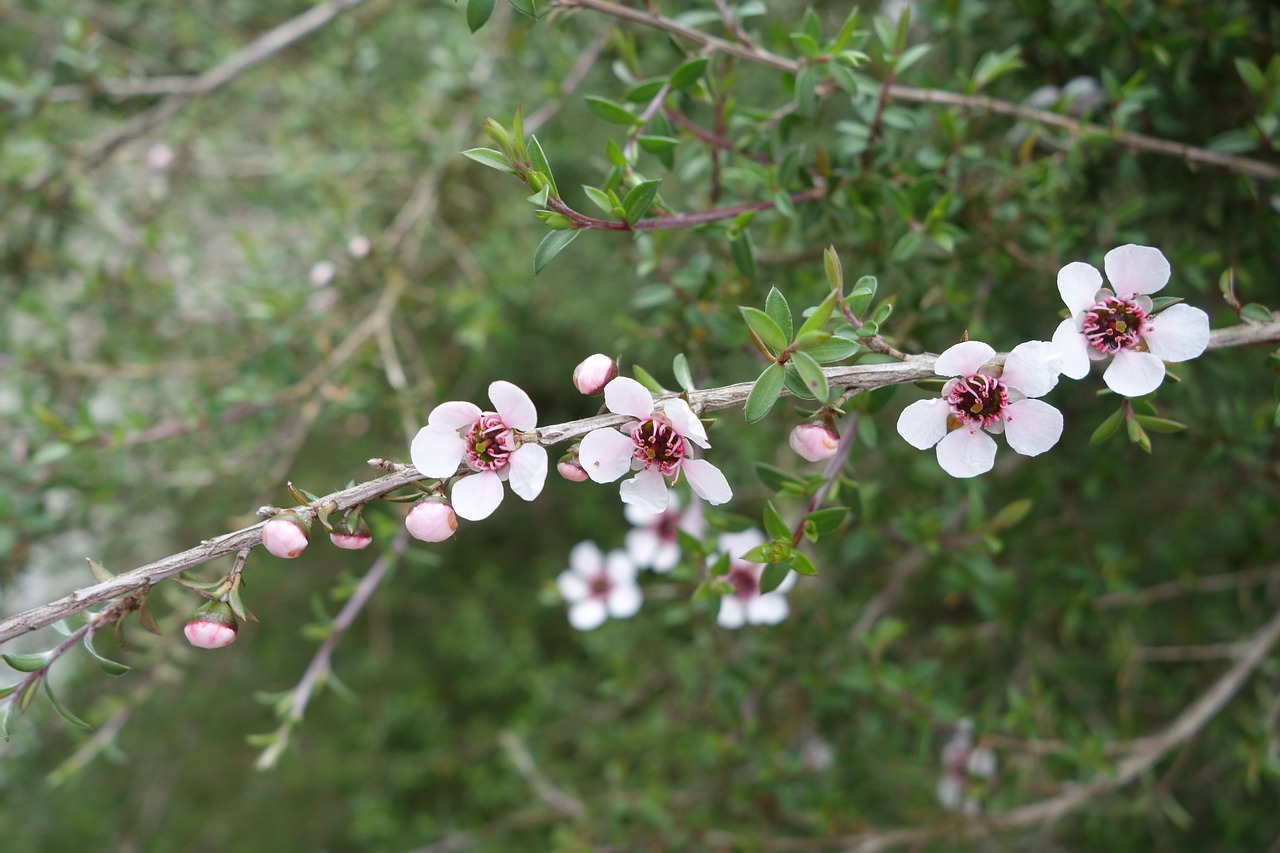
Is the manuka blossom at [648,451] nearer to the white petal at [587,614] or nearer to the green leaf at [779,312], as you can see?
the green leaf at [779,312]

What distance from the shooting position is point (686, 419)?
880 mm

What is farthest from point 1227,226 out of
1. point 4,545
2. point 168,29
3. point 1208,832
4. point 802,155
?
point 168,29

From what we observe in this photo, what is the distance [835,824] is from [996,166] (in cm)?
144

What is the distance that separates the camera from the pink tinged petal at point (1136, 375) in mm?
927

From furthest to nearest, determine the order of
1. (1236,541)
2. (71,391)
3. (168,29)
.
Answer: (168,29), (71,391), (1236,541)

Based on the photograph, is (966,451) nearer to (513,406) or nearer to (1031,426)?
(1031,426)

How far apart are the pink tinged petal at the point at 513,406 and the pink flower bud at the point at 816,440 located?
319 mm

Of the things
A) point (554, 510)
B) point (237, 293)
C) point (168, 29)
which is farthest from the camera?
point (554, 510)

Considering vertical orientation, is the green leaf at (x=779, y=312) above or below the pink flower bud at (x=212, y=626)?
above

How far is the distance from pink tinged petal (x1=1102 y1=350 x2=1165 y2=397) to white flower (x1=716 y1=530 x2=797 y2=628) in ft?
2.66

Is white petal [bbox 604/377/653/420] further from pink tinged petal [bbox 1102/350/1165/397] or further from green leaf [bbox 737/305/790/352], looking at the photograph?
pink tinged petal [bbox 1102/350/1165/397]

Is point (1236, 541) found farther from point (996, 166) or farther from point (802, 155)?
point (802, 155)

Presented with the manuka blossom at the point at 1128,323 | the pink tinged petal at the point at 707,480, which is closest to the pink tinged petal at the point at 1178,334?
the manuka blossom at the point at 1128,323

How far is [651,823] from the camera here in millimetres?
2156
